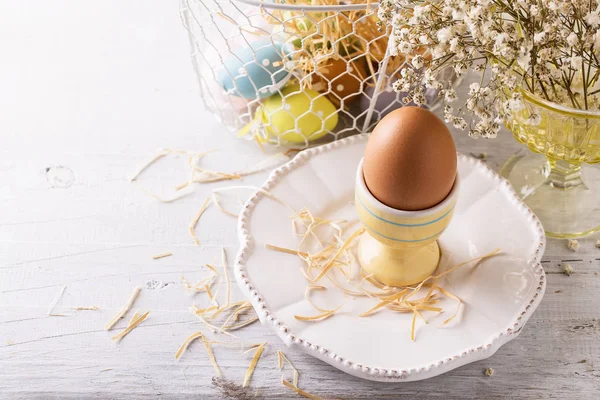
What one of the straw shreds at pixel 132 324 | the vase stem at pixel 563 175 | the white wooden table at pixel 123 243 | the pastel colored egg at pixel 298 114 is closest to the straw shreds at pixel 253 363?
the white wooden table at pixel 123 243

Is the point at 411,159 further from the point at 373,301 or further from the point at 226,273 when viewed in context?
the point at 226,273

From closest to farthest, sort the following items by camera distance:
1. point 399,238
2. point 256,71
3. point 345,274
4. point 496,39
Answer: point 496,39, point 399,238, point 345,274, point 256,71

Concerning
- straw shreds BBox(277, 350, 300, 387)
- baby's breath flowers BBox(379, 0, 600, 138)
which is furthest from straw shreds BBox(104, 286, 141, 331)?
baby's breath flowers BBox(379, 0, 600, 138)

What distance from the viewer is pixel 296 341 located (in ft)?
2.75

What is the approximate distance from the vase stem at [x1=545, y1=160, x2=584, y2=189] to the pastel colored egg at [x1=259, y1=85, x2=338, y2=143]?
345mm

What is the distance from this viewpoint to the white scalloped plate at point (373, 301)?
0.84 m

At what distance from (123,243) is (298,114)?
33 centimetres

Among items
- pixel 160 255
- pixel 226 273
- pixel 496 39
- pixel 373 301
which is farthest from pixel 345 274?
pixel 496 39

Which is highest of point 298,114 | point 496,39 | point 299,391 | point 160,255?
point 496,39

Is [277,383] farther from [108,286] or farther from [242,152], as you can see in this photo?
[242,152]

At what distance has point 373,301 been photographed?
92cm

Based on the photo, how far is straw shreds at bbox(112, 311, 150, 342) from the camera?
0.91 meters

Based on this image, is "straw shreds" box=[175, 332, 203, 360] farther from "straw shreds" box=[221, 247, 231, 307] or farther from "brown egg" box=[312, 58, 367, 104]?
"brown egg" box=[312, 58, 367, 104]

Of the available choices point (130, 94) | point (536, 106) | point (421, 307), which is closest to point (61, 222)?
point (130, 94)
